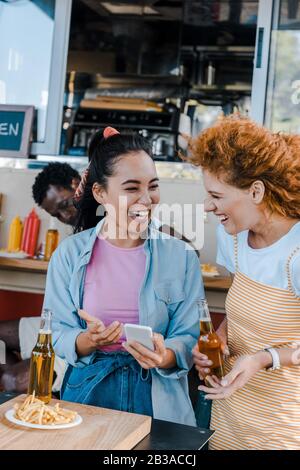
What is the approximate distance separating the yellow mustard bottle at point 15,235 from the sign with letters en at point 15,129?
1.51ft

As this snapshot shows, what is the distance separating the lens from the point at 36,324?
3625 millimetres

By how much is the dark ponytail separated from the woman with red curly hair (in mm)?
297

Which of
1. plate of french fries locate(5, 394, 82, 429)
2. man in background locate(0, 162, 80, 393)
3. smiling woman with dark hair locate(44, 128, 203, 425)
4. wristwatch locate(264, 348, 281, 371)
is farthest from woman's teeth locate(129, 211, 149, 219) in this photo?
man in background locate(0, 162, 80, 393)

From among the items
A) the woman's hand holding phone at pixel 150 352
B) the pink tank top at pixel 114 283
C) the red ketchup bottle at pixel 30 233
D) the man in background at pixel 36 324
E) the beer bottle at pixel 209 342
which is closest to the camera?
the woman's hand holding phone at pixel 150 352

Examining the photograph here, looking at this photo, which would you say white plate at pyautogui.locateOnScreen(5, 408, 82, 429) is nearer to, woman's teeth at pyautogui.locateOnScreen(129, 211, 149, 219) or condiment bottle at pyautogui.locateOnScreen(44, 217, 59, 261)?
woman's teeth at pyautogui.locateOnScreen(129, 211, 149, 219)

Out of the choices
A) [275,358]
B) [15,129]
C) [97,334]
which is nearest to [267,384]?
[275,358]

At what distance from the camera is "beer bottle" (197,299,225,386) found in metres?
1.94

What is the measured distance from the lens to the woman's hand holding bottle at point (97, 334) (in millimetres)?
1849

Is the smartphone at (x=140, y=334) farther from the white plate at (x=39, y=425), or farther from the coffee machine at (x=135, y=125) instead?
the coffee machine at (x=135, y=125)

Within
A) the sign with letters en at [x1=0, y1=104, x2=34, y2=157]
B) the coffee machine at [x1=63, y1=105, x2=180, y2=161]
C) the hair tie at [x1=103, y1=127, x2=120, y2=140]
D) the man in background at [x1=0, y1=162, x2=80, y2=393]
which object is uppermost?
the coffee machine at [x1=63, y1=105, x2=180, y2=161]

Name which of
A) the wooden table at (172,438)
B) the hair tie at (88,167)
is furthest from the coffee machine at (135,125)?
the wooden table at (172,438)

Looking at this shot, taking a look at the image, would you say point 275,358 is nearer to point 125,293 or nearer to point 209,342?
point 209,342

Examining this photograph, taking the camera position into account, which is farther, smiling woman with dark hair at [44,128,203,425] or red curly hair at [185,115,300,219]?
smiling woman with dark hair at [44,128,203,425]

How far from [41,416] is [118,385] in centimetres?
46
